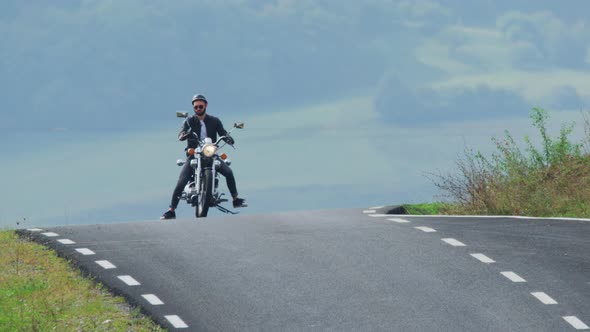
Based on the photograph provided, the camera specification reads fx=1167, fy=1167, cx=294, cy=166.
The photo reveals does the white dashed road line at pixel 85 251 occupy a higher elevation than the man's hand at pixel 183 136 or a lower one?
lower

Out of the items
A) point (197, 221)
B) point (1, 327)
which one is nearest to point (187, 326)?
point (1, 327)

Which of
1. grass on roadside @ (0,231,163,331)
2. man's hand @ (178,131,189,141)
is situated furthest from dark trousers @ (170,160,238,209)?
grass on roadside @ (0,231,163,331)

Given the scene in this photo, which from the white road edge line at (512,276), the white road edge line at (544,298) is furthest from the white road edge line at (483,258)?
the white road edge line at (544,298)

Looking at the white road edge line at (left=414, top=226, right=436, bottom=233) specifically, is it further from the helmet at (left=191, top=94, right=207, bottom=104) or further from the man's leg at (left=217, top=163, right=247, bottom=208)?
the helmet at (left=191, top=94, right=207, bottom=104)

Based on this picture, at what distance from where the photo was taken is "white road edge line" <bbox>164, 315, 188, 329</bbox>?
40.1 ft

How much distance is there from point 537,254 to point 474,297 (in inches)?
109

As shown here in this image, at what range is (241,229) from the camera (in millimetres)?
18250

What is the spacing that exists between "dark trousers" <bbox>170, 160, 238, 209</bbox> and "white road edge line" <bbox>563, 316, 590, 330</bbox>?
35.7ft

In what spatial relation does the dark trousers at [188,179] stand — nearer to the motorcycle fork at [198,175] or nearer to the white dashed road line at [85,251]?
the motorcycle fork at [198,175]

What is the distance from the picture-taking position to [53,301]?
1353 cm

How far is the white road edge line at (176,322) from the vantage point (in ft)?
40.1

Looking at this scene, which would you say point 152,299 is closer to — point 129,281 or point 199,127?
point 129,281

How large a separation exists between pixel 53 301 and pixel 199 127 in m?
9.66

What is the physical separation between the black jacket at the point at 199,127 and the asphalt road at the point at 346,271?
3645mm
